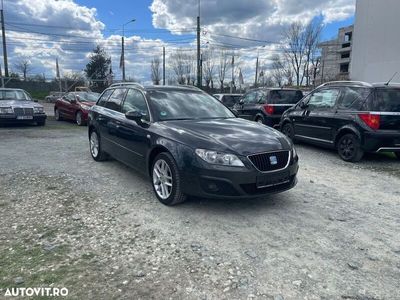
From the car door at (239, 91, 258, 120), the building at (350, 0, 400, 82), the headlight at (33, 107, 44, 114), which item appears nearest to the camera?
the car door at (239, 91, 258, 120)

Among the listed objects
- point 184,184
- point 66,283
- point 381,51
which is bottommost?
point 66,283

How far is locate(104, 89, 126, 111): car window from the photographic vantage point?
6.28m

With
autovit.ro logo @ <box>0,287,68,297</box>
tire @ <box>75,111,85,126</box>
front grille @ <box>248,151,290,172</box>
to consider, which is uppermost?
front grille @ <box>248,151,290,172</box>

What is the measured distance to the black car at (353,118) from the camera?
7031 millimetres

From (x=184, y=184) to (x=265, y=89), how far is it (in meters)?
8.07

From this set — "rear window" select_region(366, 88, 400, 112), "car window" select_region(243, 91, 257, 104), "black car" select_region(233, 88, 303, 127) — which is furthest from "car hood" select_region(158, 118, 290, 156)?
"car window" select_region(243, 91, 257, 104)

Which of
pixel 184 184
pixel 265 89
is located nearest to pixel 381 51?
pixel 265 89

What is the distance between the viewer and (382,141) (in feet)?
23.1

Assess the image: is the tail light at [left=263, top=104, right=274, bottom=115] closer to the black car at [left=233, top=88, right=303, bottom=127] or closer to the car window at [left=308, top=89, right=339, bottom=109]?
the black car at [left=233, top=88, right=303, bottom=127]

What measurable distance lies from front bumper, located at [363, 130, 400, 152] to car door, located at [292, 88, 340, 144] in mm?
1029

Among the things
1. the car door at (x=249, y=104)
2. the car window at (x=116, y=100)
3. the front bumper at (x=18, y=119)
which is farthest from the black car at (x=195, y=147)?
the front bumper at (x=18, y=119)

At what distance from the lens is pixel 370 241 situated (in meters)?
3.66

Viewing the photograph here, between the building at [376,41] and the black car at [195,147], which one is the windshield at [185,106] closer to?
the black car at [195,147]

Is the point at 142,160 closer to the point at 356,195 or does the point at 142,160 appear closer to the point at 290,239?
the point at 290,239
